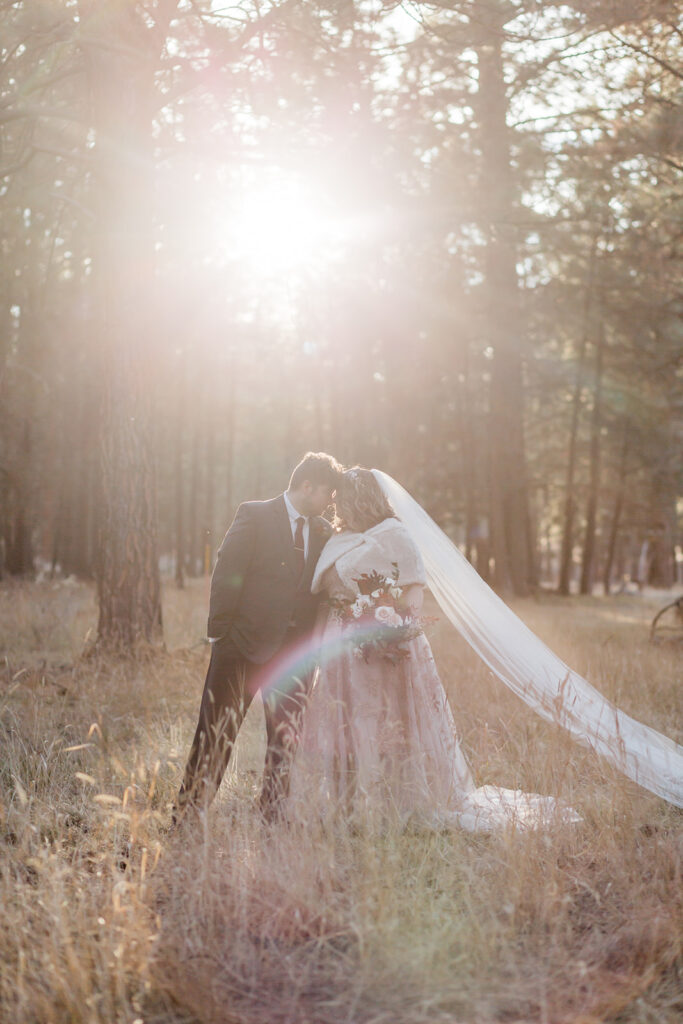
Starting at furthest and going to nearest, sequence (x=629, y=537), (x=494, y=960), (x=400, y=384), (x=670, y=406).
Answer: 1. (x=629, y=537)
2. (x=670, y=406)
3. (x=400, y=384)
4. (x=494, y=960)

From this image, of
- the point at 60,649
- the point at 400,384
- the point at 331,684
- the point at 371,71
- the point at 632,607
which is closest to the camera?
the point at 331,684

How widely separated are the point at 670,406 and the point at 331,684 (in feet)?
71.6

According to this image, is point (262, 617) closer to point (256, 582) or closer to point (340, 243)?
point (256, 582)

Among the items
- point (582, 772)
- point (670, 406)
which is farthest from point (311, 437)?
point (582, 772)

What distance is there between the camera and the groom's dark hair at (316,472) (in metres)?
5.34

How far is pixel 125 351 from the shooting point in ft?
32.3

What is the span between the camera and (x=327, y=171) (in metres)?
11.2

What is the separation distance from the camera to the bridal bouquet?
5.37 m

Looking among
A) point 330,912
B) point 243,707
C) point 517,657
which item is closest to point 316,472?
point 243,707

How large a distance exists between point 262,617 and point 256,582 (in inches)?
8.1

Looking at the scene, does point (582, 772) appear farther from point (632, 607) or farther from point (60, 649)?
point (632, 607)

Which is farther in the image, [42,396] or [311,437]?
[311,437]

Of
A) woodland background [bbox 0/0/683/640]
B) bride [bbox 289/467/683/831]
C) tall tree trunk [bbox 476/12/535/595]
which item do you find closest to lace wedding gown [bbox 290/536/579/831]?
bride [bbox 289/467/683/831]

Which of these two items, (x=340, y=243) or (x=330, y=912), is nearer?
(x=330, y=912)
